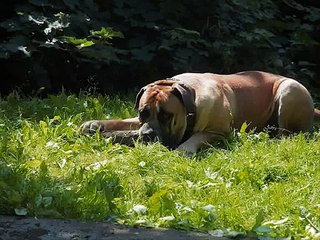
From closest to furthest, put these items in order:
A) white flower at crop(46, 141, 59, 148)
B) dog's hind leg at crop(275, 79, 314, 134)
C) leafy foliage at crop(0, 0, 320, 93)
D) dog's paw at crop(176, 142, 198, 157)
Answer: white flower at crop(46, 141, 59, 148) → dog's paw at crop(176, 142, 198, 157) → dog's hind leg at crop(275, 79, 314, 134) → leafy foliage at crop(0, 0, 320, 93)

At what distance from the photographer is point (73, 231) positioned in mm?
3934

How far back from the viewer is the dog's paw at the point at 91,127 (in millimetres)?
6207

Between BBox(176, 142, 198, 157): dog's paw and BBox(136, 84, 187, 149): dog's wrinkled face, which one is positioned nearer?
BBox(176, 142, 198, 157): dog's paw

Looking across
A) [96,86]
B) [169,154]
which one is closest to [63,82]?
[96,86]

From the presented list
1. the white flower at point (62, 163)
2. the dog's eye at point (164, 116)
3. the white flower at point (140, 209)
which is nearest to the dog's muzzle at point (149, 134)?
the dog's eye at point (164, 116)

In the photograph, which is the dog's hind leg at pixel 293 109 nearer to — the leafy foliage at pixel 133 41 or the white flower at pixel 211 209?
the leafy foliage at pixel 133 41

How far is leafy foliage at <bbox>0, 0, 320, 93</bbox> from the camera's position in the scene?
7957 millimetres

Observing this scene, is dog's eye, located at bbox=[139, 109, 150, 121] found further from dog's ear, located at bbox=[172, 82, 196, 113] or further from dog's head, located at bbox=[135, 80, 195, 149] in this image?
dog's ear, located at bbox=[172, 82, 196, 113]

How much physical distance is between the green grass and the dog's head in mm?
294

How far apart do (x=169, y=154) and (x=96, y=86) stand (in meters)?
3.08

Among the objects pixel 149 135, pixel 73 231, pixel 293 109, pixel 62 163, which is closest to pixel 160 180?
pixel 62 163

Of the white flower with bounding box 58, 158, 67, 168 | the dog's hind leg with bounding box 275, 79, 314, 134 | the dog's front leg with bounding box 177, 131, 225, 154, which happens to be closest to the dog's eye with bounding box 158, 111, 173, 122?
the dog's front leg with bounding box 177, 131, 225, 154

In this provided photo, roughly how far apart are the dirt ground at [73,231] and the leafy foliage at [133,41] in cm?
377

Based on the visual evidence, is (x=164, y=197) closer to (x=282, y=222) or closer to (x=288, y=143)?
(x=282, y=222)
